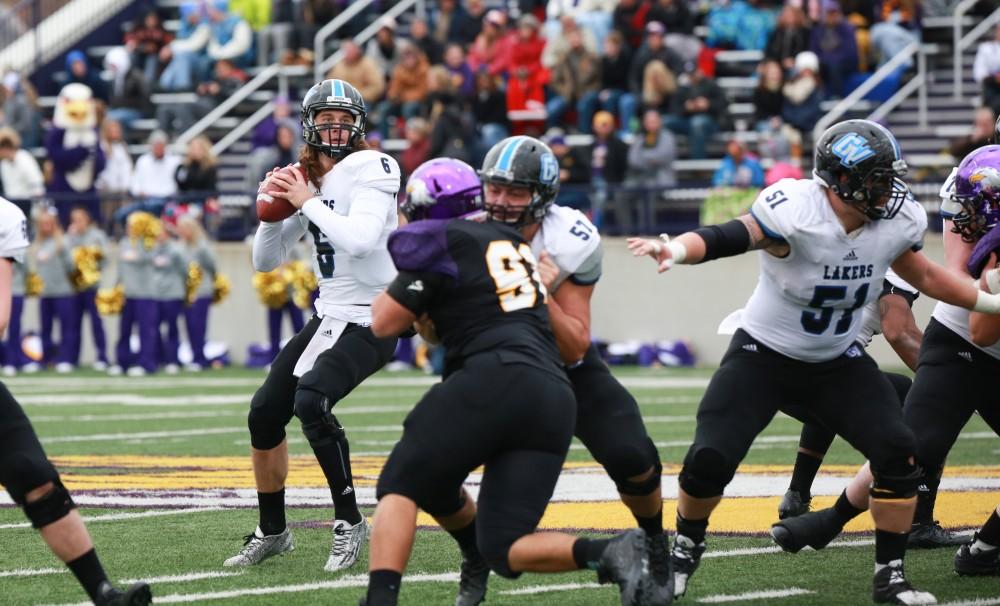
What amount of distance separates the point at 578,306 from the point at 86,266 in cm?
1424

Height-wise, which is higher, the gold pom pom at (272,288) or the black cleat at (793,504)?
the black cleat at (793,504)

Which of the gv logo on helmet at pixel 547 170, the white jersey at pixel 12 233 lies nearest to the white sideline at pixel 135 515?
the white jersey at pixel 12 233

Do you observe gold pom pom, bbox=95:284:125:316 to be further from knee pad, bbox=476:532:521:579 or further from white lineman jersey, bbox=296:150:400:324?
knee pad, bbox=476:532:521:579

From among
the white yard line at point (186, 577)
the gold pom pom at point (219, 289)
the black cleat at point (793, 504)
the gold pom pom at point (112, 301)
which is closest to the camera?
the white yard line at point (186, 577)

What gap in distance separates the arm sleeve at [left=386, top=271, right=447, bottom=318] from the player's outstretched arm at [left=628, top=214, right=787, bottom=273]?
0.79 metres

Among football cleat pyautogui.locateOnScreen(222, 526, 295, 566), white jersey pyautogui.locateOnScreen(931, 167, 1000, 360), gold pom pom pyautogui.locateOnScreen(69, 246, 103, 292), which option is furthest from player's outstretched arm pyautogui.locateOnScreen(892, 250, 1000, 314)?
gold pom pom pyautogui.locateOnScreen(69, 246, 103, 292)

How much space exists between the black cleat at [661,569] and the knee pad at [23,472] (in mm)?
1963

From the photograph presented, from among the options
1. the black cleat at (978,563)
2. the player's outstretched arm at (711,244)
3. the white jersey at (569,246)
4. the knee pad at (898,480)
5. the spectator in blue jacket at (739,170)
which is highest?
the white jersey at (569,246)

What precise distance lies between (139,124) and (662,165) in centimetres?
833

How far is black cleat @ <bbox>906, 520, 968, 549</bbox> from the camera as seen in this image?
7008mm

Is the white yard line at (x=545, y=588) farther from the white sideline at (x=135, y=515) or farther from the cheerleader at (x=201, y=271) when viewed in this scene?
the cheerleader at (x=201, y=271)

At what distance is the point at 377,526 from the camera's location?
5.05m

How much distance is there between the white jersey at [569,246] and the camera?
5.47m

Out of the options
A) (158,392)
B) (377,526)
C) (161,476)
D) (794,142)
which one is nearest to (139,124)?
(158,392)
